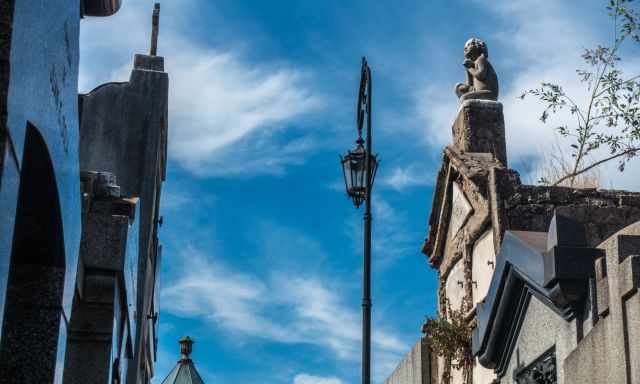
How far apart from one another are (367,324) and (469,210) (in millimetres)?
5646

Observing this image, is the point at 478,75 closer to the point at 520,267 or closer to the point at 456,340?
the point at 456,340

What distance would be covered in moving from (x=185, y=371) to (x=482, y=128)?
11.2m

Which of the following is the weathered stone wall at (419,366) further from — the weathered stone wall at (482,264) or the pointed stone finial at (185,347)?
the pointed stone finial at (185,347)

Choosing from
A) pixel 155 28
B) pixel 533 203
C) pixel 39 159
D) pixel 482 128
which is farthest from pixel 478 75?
pixel 39 159

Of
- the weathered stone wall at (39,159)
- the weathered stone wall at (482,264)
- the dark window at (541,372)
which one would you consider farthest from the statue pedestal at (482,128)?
the weathered stone wall at (39,159)

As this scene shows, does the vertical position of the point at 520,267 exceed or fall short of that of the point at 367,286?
it falls short

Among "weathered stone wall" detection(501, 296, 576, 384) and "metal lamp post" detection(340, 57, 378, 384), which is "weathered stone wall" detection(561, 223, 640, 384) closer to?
"weathered stone wall" detection(501, 296, 576, 384)

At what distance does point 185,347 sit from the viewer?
2411 cm

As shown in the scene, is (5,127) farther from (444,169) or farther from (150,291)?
(150,291)

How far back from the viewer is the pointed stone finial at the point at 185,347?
949 inches

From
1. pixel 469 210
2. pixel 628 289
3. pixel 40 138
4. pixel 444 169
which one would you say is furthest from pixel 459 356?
pixel 40 138

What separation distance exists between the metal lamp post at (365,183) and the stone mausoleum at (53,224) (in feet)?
8.25

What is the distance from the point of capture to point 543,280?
712cm

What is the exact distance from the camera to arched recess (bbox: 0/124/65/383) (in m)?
5.93
